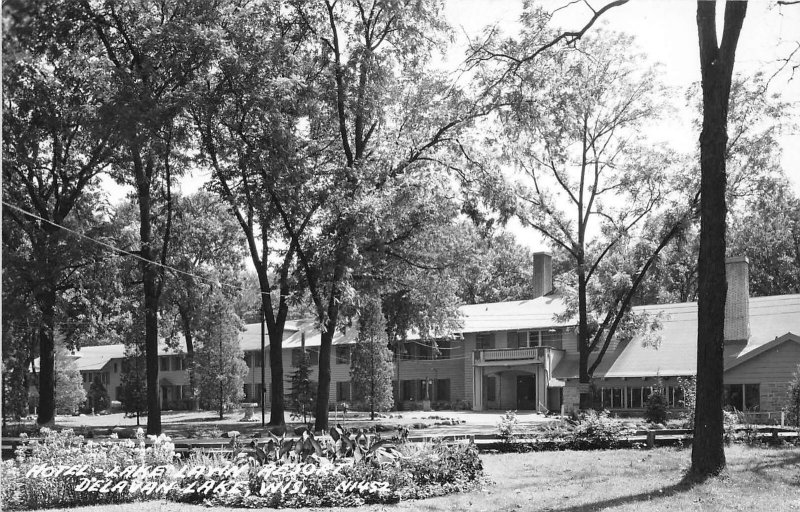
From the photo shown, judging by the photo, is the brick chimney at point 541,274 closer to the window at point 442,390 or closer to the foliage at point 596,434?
the window at point 442,390

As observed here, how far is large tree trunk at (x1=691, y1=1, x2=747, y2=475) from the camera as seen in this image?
12844mm

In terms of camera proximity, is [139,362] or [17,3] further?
[139,362]

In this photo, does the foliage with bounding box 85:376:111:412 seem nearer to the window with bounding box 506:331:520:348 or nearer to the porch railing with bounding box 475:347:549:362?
the porch railing with bounding box 475:347:549:362

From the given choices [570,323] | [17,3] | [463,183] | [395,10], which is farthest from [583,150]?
[17,3]

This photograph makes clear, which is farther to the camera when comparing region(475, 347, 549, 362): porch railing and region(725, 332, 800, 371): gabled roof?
region(475, 347, 549, 362): porch railing

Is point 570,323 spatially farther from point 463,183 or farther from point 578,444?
point 578,444

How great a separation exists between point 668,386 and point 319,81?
79.2 feet

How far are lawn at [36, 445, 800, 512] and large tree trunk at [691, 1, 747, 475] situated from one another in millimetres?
840

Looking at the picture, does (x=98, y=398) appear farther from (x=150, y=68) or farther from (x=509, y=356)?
(x=150, y=68)

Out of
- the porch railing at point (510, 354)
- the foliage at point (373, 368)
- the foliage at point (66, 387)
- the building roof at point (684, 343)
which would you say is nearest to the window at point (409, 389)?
the porch railing at point (510, 354)

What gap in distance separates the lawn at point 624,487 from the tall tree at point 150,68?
14.7 metres

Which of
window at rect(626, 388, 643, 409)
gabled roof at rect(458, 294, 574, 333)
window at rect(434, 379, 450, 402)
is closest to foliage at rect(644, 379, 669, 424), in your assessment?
window at rect(626, 388, 643, 409)

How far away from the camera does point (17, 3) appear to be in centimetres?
678

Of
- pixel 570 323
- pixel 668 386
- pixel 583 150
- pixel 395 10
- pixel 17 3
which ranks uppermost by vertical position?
pixel 395 10
